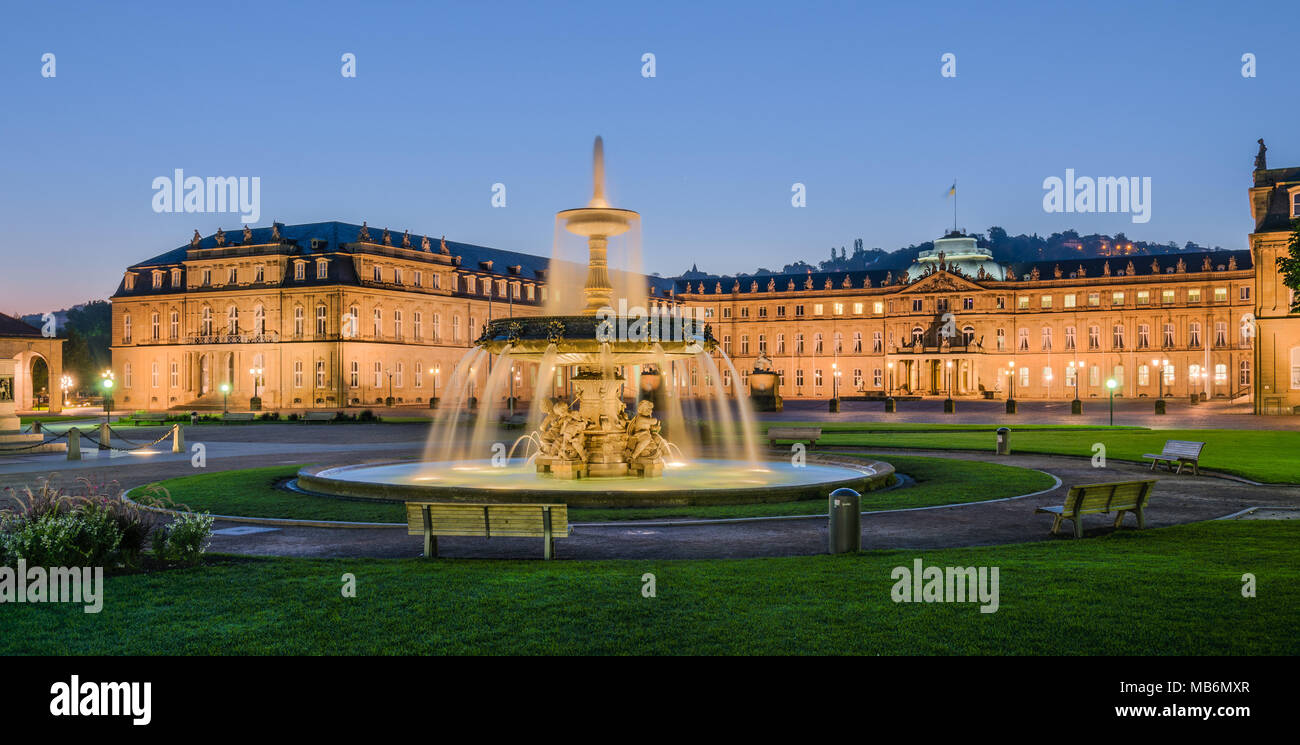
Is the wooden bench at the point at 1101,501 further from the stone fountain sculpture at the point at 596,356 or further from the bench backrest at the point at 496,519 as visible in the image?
the stone fountain sculpture at the point at 596,356

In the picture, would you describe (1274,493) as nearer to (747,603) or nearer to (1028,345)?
(747,603)

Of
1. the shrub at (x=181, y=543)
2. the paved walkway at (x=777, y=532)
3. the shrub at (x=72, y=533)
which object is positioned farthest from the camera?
the paved walkway at (x=777, y=532)

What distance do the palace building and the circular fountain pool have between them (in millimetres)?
41711

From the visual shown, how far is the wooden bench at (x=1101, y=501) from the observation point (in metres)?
13.8

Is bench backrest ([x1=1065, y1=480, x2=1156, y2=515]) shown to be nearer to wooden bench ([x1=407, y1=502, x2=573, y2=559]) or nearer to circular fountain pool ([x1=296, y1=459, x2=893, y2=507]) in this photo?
circular fountain pool ([x1=296, y1=459, x2=893, y2=507])

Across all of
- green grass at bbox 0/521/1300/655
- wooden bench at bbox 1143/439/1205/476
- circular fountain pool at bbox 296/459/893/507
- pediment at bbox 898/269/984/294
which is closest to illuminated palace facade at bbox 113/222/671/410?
pediment at bbox 898/269/984/294

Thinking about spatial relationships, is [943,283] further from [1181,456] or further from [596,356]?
[596,356]

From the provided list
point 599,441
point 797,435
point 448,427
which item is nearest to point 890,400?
point 448,427

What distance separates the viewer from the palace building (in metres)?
81.2

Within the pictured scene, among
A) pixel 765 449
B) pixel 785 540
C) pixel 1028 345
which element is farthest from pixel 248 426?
pixel 1028 345

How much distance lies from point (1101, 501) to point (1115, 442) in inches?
916


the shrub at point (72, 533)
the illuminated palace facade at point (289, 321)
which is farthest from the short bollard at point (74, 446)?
the illuminated palace facade at point (289, 321)

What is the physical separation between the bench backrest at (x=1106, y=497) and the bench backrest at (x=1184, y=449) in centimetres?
999
